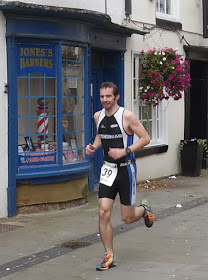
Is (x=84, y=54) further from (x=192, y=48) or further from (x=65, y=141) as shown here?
(x=192, y=48)

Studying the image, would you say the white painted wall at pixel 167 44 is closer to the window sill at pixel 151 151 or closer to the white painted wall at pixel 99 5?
the window sill at pixel 151 151

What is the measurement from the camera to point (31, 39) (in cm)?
1011

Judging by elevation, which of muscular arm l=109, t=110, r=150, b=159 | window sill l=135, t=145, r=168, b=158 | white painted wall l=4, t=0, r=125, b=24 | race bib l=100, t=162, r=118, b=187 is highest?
white painted wall l=4, t=0, r=125, b=24

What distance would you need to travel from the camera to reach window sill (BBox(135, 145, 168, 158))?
13.7 m

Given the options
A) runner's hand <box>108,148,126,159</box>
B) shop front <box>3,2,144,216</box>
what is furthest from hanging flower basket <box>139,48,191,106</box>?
runner's hand <box>108,148,126,159</box>

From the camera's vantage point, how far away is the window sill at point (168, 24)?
14.5m

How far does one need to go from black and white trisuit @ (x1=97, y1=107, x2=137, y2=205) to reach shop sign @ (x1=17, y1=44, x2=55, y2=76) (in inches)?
130

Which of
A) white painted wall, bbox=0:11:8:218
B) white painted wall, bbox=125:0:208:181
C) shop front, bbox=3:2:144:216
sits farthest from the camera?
white painted wall, bbox=125:0:208:181

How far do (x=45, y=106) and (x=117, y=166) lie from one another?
3.65m

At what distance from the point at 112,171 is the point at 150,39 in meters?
7.54

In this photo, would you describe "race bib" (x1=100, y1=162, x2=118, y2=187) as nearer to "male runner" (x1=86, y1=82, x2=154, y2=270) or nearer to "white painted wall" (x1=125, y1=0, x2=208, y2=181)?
"male runner" (x1=86, y1=82, x2=154, y2=270)

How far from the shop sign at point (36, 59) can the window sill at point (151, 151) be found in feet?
12.5

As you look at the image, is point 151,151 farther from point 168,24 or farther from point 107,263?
point 107,263

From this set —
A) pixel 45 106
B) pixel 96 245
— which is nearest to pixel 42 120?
pixel 45 106
